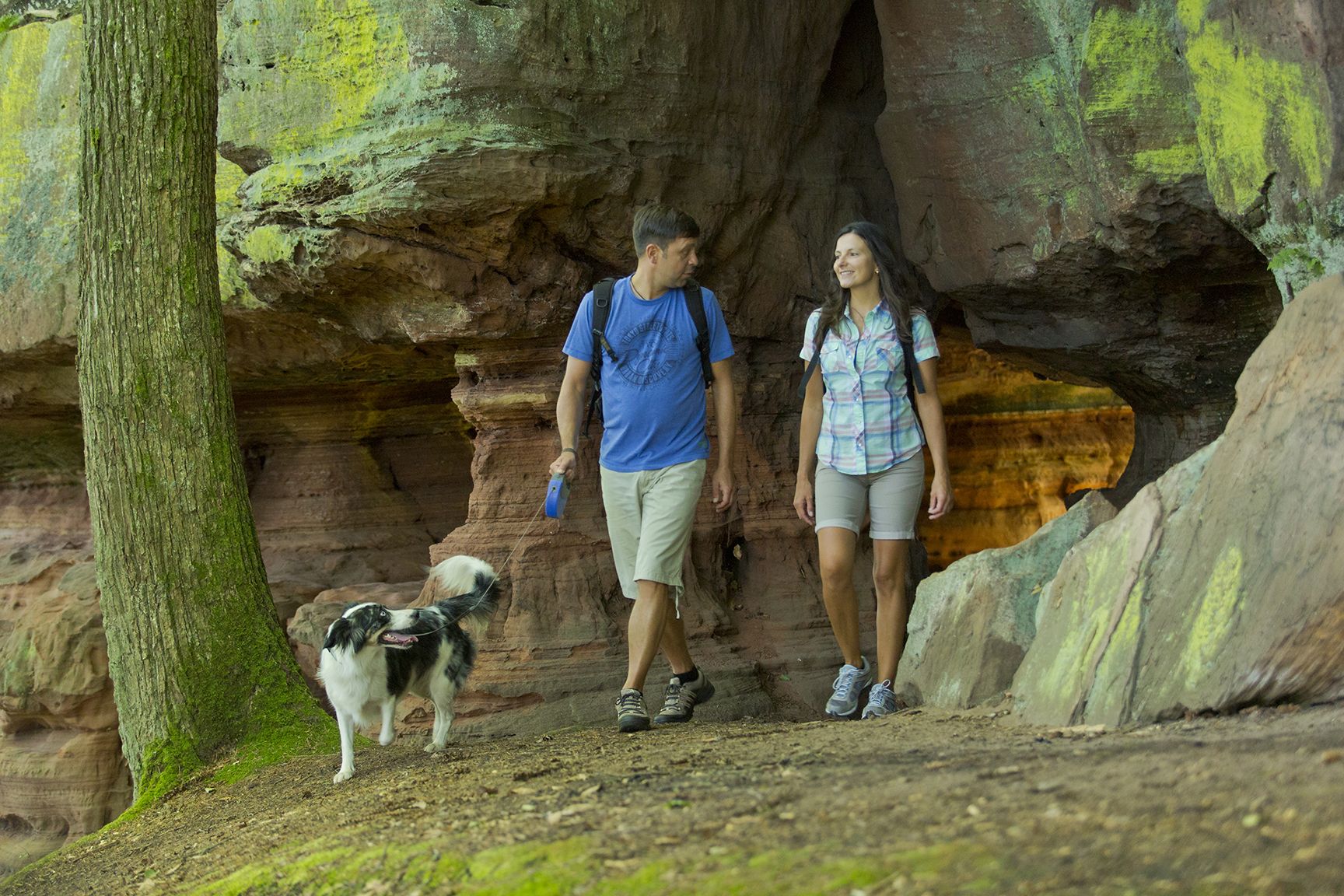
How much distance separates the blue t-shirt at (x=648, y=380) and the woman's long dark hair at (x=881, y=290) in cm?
51

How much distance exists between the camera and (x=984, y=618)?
5.26 meters

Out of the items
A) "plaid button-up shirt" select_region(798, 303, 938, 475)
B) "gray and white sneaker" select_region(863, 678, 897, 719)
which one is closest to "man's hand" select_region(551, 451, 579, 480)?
"plaid button-up shirt" select_region(798, 303, 938, 475)

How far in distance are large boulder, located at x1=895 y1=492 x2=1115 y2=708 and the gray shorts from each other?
362 millimetres

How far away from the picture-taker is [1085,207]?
745cm

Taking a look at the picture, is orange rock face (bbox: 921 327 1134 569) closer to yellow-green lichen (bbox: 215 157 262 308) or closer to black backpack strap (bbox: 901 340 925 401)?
yellow-green lichen (bbox: 215 157 262 308)

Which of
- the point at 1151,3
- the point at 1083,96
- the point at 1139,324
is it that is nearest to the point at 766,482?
the point at 1139,324

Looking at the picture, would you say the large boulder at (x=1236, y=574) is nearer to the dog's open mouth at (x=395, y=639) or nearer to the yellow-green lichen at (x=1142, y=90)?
the dog's open mouth at (x=395, y=639)

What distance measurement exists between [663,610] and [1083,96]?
12.5ft

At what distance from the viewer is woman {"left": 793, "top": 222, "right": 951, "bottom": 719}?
5.38 meters

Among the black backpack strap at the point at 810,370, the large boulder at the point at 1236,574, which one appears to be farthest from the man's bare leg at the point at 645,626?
the large boulder at the point at 1236,574

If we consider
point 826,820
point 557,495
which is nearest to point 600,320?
point 557,495

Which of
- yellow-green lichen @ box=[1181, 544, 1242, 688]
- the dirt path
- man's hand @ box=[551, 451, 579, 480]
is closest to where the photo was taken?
the dirt path

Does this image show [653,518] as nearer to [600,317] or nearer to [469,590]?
[600,317]

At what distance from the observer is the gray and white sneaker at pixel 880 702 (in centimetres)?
534
